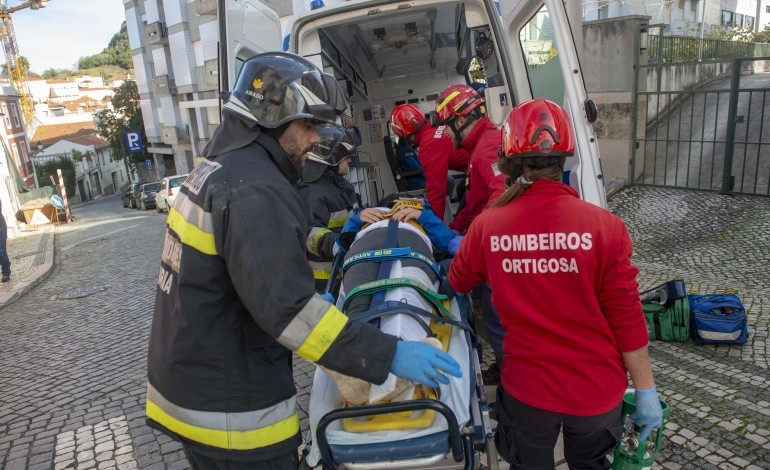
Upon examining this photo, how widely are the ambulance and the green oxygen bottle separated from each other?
5.11ft

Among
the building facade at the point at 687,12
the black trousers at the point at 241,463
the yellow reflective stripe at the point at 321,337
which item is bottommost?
the black trousers at the point at 241,463

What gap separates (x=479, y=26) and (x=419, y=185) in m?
3.13

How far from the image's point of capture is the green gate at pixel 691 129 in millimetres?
7332

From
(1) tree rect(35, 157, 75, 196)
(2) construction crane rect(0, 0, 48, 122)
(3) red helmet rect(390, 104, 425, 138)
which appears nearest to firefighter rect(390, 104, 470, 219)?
(3) red helmet rect(390, 104, 425, 138)

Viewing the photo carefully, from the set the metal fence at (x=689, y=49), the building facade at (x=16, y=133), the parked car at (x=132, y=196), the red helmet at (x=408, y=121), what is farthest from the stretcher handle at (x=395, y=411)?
the building facade at (x=16, y=133)

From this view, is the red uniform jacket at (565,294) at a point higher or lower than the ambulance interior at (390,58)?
lower

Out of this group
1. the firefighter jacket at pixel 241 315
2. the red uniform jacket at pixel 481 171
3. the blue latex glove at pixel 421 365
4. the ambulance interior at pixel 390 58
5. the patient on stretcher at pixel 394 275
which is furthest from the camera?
the ambulance interior at pixel 390 58

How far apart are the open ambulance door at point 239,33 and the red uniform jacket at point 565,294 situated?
8.12 ft

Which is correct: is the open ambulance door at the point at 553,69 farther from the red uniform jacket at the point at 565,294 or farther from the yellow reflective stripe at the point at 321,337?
the yellow reflective stripe at the point at 321,337

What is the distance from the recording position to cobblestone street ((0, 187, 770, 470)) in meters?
3.11

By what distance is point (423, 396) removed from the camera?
1882 millimetres

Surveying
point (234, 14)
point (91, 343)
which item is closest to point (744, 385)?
point (234, 14)

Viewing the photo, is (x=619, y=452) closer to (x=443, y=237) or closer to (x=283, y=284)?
(x=283, y=284)

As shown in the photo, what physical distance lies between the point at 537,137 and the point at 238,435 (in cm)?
141
